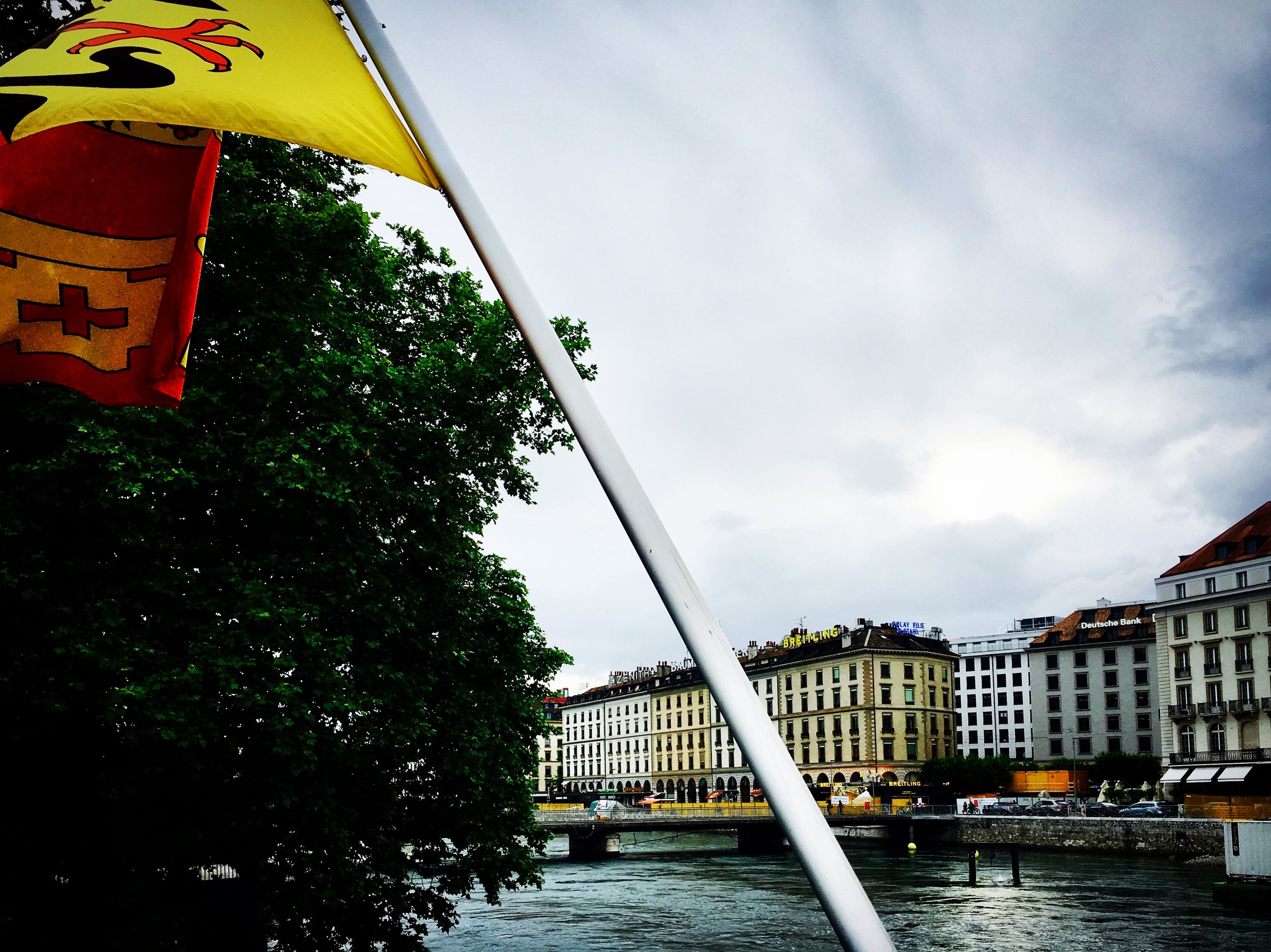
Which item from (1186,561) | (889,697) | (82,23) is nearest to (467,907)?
(82,23)

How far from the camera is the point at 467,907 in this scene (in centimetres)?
3691

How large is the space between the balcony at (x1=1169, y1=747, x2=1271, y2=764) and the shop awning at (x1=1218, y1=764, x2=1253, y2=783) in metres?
0.57

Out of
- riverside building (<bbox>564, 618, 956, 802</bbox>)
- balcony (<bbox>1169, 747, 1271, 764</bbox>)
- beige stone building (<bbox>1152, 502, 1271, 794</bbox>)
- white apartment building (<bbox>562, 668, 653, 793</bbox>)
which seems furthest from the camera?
white apartment building (<bbox>562, 668, 653, 793</bbox>)

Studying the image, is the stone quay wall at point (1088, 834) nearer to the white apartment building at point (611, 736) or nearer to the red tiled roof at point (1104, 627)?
the red tiled roof at point (1104, 627)

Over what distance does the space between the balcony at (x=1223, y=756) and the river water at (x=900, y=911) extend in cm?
A: 1641

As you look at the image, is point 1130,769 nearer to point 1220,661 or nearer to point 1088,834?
point 1220,661

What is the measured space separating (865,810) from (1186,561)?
28.0 meters

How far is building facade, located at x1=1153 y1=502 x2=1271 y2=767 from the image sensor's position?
220 feet

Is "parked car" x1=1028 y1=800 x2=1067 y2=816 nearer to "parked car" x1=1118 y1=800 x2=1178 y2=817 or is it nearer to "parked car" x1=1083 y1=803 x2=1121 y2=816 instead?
"parked car" x1=1083 y1=803 x2=1121 y2=816

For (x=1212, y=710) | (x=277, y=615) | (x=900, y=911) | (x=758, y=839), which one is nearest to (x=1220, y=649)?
(x=1212, y=710)

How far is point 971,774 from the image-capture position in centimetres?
9038

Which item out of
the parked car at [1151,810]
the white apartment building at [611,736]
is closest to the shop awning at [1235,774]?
the parked car at [1151,810]

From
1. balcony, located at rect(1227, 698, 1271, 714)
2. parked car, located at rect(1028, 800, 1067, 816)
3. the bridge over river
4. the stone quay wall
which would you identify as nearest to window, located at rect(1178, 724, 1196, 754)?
balcony, located at rect(1227, 698, 1271, 714)

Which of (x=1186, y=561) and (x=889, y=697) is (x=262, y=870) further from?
(x=889, y=697)
